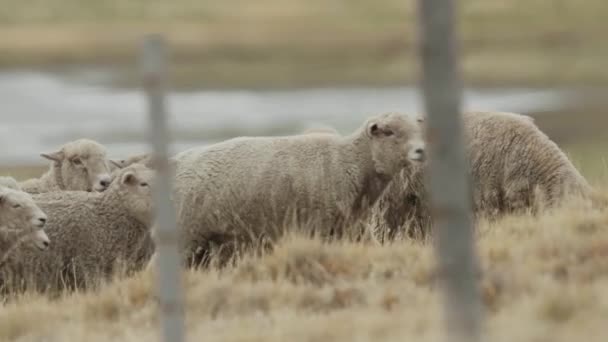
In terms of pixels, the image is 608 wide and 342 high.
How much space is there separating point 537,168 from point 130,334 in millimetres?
4930

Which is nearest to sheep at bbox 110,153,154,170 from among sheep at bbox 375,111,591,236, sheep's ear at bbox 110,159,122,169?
sheep's ear at bbox 110,159,122,169

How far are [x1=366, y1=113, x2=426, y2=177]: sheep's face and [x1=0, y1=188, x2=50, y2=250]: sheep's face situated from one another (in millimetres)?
2733

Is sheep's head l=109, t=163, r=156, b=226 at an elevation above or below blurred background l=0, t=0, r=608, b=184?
below

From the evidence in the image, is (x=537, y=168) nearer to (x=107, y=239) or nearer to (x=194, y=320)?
(x=107, y=239)

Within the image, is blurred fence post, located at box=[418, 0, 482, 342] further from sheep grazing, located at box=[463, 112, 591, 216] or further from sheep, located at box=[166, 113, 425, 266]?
sheep grazing, located at box=[463, 112, 591, 216]

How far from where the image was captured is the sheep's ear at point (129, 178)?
1287 cm

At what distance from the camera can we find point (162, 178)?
21.3 feet

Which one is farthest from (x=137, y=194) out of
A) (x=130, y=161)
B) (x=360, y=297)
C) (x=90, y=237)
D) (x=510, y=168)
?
(x=360, y=297)

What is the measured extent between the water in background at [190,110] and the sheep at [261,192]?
616 inches

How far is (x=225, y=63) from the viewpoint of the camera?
143ft

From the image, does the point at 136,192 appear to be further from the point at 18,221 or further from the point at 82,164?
the point at 82,164

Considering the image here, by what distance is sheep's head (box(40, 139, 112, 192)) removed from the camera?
14.5 metres

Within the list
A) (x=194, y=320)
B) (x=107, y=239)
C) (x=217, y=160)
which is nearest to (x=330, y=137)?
(x=217, y=160)

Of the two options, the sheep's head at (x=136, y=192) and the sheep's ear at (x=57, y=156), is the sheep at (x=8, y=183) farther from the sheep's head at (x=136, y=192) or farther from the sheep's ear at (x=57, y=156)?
the sheep's ear at (x=57, y=156)
